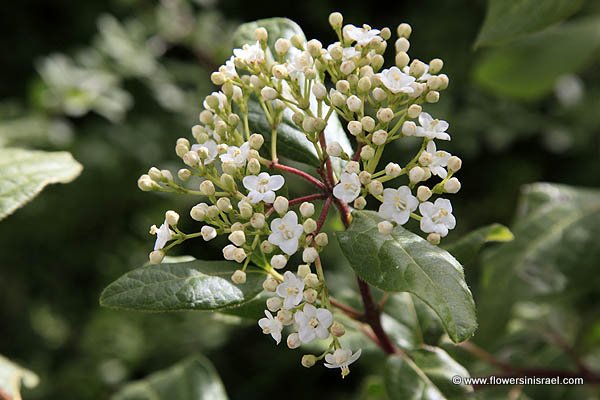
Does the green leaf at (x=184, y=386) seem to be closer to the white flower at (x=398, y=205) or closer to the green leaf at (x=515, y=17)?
the white flower at (x=398, y=205)

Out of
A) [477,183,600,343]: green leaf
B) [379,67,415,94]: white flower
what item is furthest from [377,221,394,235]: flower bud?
[477,183,600,343]: green leaf

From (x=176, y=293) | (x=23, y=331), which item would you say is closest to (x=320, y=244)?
(x=176, y=293)

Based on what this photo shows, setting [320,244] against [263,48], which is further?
[263,48]

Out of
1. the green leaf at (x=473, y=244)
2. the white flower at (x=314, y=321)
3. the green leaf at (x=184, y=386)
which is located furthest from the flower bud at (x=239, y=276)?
the green leaf at (x=184, y=386)

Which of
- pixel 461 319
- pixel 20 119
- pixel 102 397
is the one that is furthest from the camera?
pixel 20 119

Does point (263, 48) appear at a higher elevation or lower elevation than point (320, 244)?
higher

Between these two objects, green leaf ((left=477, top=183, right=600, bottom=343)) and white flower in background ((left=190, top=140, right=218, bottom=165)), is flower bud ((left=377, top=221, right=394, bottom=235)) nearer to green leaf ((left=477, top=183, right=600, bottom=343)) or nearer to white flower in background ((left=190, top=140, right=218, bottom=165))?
white flower in background ((left=190, top=140, right=218, bottom=165))

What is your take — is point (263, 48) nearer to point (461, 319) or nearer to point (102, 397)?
point (461, 319)
